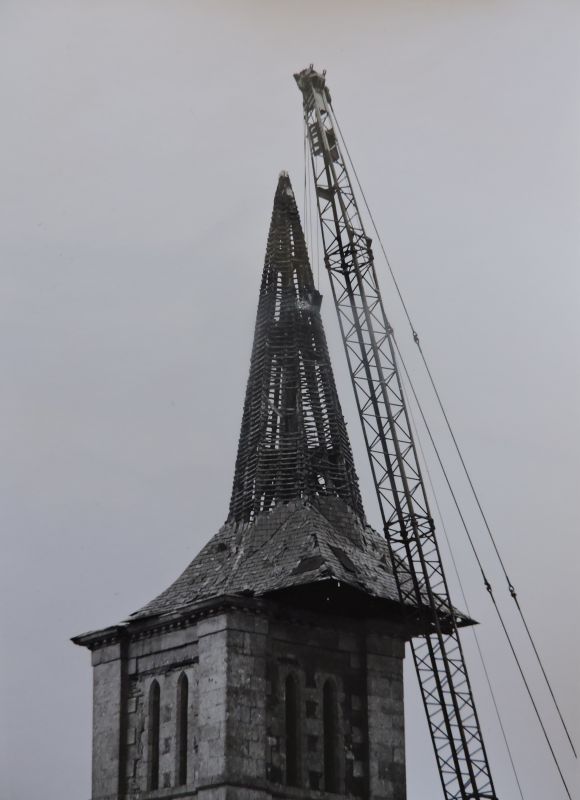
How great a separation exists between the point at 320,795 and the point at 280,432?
612 inches

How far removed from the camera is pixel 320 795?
2270 inches

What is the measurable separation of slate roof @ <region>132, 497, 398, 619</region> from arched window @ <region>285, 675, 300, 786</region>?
398cm

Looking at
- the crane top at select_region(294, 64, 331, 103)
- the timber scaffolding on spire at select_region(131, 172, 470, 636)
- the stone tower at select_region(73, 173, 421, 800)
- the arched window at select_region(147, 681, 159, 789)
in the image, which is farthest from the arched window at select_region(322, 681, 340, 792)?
the crane top at select_region(294, 64, 331, 103)

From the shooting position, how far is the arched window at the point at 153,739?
58.7 m

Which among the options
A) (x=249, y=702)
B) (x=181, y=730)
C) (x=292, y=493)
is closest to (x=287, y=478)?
(x=292, y=493)

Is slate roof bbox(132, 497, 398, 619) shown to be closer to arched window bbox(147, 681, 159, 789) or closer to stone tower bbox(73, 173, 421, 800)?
stone tower bbox(73, 173, 421, 800)

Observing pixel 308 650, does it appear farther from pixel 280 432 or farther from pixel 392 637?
pixel 280 432

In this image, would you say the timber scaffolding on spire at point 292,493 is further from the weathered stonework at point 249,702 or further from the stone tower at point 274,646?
the weathered stonework at point 249,702

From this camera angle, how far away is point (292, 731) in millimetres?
58062

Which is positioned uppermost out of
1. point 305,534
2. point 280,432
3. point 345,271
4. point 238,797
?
point 345,271

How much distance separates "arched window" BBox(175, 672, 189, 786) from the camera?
5756 cm

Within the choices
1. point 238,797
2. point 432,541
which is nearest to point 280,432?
point 432,541

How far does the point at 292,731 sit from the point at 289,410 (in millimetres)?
14241

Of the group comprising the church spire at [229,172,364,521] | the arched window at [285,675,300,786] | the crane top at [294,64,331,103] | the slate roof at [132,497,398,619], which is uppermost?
the crane top at [294,64,331,103]
